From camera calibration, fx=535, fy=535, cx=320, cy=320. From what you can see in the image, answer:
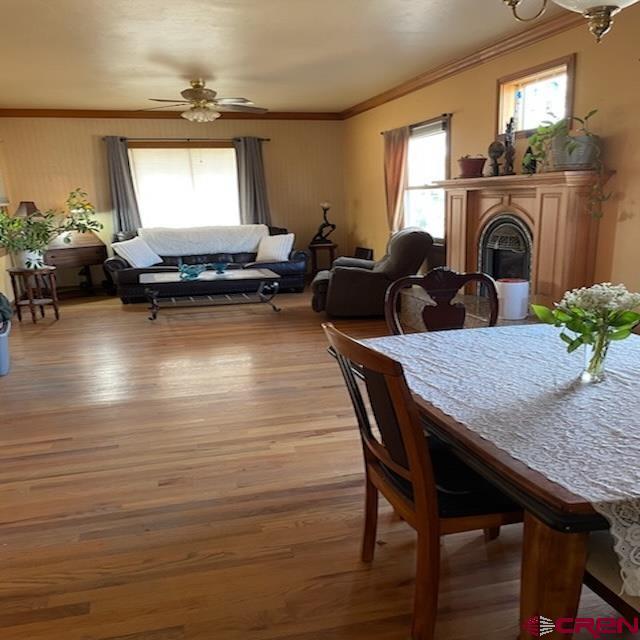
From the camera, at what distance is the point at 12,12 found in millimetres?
3354

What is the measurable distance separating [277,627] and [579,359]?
4.23 feet

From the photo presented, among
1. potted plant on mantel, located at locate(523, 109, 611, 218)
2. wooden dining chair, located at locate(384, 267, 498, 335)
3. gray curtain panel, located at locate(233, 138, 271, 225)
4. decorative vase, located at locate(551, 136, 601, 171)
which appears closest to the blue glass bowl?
gray curtain panel, located at locate(233, 138, 271, 225)

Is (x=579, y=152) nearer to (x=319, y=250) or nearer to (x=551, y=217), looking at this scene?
(x=551, y=217)

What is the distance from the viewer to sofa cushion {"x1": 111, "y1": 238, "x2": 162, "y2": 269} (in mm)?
6789

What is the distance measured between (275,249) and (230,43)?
3329 mm

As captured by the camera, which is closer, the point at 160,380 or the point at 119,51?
the point at 160,380

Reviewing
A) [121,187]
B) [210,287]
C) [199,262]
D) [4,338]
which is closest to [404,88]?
[210,287]

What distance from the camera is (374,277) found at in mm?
5355

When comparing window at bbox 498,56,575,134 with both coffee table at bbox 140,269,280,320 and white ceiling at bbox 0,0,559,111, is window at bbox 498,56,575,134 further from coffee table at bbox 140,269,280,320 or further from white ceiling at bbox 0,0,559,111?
coffee table at bbox 140,269,280,320

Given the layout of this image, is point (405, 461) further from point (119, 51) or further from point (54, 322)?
point (54, 322)

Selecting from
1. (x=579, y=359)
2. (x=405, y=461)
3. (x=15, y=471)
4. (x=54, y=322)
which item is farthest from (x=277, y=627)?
(x=54, y=322)

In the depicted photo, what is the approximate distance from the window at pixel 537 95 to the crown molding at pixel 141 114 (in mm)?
4083

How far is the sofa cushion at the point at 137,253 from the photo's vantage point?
6789mm

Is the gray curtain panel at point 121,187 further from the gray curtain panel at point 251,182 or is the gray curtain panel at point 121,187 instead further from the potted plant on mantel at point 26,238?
the gray curtain panel at point 251,182
